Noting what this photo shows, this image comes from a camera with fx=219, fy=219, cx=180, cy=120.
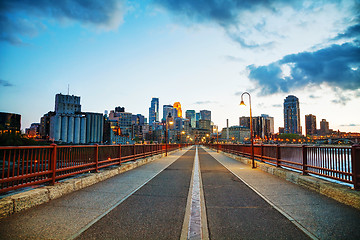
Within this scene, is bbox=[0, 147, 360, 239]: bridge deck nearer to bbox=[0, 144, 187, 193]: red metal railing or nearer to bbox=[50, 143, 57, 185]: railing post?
bbox=[50, 143, 57, 185]: railing post

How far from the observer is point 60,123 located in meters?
199

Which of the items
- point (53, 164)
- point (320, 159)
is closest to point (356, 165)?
point (320, 159)

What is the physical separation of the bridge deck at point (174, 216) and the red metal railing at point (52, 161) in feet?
3.32

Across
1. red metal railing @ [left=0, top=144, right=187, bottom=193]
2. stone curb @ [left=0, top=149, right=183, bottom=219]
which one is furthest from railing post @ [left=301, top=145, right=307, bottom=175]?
red metal railing @ [left=0, top=144, right=187, bottom=193]

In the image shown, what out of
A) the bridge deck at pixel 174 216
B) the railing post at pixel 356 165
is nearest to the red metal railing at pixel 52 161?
the bridge deck at pixel 174 216

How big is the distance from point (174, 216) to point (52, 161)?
15.1ft

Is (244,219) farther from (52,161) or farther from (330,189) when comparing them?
(52,161)

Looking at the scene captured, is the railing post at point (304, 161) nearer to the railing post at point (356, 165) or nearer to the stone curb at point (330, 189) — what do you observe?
the stone curb at point (330, 189)

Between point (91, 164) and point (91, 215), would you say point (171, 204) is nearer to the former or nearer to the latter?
point (91, 215)

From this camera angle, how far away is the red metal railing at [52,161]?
582 centimetres

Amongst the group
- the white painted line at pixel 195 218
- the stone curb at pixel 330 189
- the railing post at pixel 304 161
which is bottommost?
the white painted line at pixel 195 218

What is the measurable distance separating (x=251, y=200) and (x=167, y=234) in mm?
3404

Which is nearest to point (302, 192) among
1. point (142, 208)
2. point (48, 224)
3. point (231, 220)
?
point (231, 220)

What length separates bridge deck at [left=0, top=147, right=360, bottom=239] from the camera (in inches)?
158
